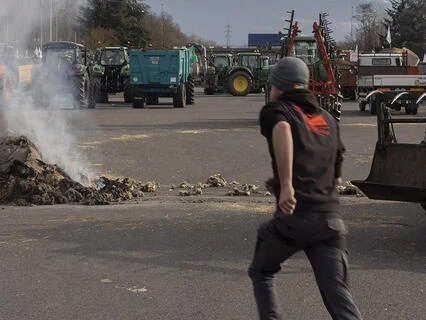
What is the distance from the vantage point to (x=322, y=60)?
72.7 feet

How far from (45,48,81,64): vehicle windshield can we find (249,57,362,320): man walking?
1064 inches

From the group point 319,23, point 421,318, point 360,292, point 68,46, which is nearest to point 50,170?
point 360,292

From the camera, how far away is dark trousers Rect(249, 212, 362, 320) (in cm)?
427

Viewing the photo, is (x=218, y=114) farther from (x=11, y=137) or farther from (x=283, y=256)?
(x=283, y=256)

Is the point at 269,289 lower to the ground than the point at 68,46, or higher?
lower

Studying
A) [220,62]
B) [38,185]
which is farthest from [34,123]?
[220,62]

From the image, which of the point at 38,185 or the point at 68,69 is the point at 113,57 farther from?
the point at 38,185

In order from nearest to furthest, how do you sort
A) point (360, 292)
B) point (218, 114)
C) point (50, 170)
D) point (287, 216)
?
point (287, 216), point (360, 292), point (50, 170), point (218, 114)

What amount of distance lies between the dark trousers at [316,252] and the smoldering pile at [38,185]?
6.32 metres

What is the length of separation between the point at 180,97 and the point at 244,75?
14597mm

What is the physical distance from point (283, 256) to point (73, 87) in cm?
2658

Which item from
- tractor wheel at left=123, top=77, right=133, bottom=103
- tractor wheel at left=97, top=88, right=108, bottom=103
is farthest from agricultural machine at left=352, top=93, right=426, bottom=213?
tractor wheel at left=97, top=88, right=108, bottom=103

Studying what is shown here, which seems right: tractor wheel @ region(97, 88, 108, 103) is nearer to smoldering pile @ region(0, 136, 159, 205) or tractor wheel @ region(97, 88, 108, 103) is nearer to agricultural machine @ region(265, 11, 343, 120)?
agricultural machine @ region(265, 11, 343, 120)

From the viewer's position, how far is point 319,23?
72.9 feet
